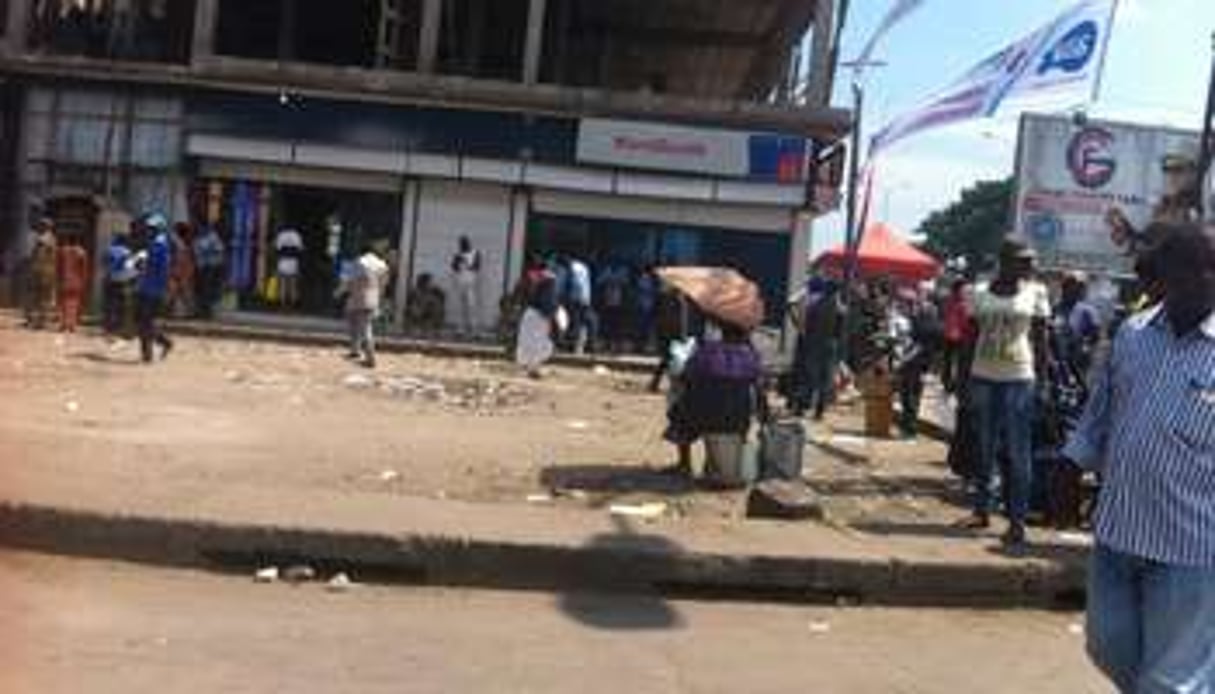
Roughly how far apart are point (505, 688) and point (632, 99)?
2858cm

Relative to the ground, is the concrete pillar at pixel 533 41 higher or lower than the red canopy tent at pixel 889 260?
higher

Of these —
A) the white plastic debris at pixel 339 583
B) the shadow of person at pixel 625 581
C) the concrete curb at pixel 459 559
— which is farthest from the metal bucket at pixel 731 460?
the white plastic debris at pixel 339 583

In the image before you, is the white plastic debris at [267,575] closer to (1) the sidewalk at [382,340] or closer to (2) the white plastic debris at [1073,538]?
(2) the white plastic debris at [1073,538]

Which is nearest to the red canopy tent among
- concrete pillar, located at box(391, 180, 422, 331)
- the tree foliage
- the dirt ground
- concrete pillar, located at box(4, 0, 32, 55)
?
concrete pillar, located at box(391, 180, 422, 331)

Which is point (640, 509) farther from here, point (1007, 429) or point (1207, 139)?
point (1207, 139)

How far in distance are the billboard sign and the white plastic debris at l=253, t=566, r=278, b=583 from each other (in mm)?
20861

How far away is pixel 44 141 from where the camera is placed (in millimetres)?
36406

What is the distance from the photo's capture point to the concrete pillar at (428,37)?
1492 inches

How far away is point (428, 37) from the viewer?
38.1 metres

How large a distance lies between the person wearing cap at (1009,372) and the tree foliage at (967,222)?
9735cm

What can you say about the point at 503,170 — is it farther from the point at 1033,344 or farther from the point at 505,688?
the point at 505,688

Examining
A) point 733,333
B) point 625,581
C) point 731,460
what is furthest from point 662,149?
point 625,581

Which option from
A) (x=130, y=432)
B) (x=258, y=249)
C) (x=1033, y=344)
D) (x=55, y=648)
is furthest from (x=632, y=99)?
(x=55, y=648)

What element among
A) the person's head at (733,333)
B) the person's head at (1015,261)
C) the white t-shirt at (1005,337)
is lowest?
the person's head at (733,333)
